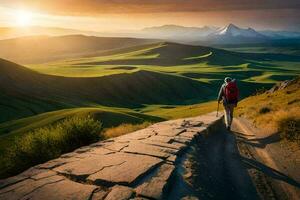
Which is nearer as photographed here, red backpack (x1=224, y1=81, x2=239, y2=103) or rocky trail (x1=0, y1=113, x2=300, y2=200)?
rocky trail (x1=0, y1=113, x2=300, y2=200)

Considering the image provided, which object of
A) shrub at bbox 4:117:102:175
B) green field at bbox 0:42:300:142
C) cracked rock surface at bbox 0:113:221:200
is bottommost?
green field at bbox 0:42:300:142

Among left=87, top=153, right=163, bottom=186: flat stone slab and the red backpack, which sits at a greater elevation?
the red backpack

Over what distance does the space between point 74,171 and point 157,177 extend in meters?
2.07

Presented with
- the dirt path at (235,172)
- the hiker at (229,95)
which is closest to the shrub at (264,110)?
the hiker at (229,95)

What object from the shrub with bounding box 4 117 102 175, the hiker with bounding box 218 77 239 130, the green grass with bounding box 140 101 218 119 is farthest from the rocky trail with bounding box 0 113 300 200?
the green grass with bounding box 140 101 218 119

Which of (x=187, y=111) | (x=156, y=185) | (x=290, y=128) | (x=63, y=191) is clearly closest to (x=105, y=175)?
(x=63, y=191)

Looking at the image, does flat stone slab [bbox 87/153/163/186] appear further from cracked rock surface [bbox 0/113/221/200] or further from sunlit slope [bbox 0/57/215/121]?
sunlit slope [bbox 0/57/215/121]

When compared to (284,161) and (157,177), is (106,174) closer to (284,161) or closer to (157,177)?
(157,177)

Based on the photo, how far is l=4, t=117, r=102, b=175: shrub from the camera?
36.9ft

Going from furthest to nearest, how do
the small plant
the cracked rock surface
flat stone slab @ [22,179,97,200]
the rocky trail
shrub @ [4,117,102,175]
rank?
1. the small plant
2. shrub @ [4,117,102,175]
3. the rocky trail
4. the cracked rock surface
5. flat stone slab @ [22,179,97,200]

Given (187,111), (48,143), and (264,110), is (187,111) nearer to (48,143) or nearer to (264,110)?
(264,110)

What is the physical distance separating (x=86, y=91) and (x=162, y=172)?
105 metres

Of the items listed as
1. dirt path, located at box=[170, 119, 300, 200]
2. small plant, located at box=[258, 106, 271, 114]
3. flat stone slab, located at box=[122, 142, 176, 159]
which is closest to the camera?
dirt path, located at box=[170, 119, 300, 200]

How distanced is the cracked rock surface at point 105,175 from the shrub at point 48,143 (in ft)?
4.03
